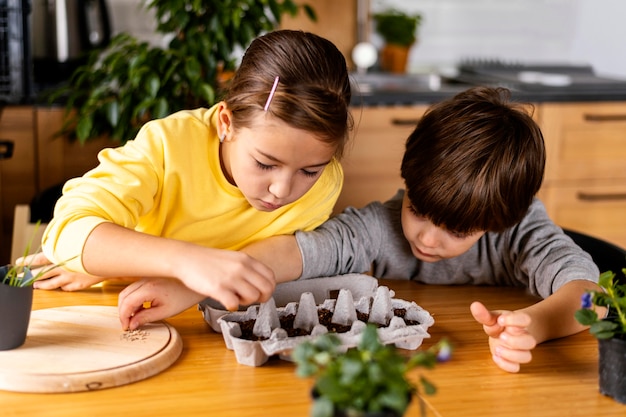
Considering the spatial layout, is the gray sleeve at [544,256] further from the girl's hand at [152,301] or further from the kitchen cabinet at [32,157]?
the kitchen cabinet at [32,157]

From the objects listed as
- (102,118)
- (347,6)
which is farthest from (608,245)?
(347,6)

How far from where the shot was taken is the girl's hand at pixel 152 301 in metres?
1.12

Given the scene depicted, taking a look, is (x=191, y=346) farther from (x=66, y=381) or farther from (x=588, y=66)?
(x=588, y=66)

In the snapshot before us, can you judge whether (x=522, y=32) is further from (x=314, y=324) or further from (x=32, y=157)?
(x=314, y=324)

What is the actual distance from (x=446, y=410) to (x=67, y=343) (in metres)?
0.48

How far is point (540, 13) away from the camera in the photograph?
3797mm

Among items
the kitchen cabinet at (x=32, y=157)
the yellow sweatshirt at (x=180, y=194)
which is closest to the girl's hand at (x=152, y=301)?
the yellow sweatshirt at (x=180, y=194)

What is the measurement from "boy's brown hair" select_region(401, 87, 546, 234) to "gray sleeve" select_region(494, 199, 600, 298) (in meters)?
0.08

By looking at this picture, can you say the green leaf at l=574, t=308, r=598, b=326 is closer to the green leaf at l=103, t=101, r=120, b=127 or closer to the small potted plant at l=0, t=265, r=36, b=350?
the small potted plant at l=0, t=265, r=36, b=350

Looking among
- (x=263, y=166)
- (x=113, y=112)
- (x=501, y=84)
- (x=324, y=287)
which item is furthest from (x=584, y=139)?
(x=263, y=166)

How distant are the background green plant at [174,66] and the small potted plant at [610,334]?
1395 millimetres

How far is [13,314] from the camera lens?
100cm

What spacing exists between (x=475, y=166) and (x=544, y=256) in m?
0.21

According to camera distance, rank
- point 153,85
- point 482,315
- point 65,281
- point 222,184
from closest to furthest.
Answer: point 482,315 → point 65,281 → point 222,184 → point 153,85
